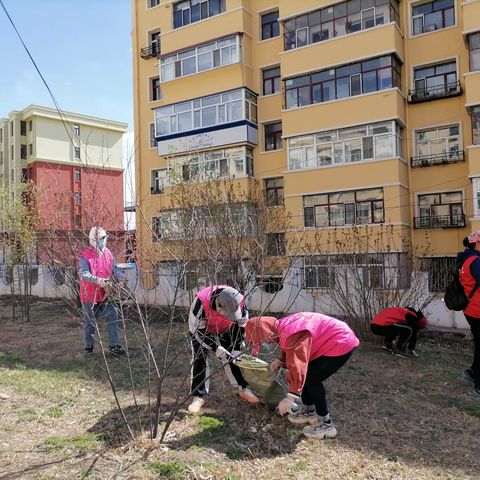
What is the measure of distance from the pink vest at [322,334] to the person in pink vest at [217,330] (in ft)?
1.47

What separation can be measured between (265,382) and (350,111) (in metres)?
13.1

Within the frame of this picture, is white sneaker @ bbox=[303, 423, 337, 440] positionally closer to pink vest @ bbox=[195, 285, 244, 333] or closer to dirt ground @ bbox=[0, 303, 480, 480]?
dirt ground @ bbox=[0, 303, 480, 480]

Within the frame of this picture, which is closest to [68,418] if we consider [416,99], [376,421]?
[376,421]

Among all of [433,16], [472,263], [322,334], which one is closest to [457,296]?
[472,263]

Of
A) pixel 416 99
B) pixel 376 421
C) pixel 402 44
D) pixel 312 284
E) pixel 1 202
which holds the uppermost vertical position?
pixel 402 44

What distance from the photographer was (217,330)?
4137 mm

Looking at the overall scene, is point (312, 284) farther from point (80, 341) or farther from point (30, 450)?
point (30, 450)

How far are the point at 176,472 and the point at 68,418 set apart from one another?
1.58 m

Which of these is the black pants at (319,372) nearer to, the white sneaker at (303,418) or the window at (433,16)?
the white sneaker at (303,418)

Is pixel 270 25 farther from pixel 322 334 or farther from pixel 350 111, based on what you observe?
pixel 322 334

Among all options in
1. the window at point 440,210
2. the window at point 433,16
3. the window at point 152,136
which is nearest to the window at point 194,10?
the window at point 152,136

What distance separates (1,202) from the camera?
1355cm

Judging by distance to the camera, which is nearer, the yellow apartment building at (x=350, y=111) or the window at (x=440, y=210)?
the yellow apartment building at (x=350, y=111)

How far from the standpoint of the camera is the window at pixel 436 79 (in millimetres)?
15016
